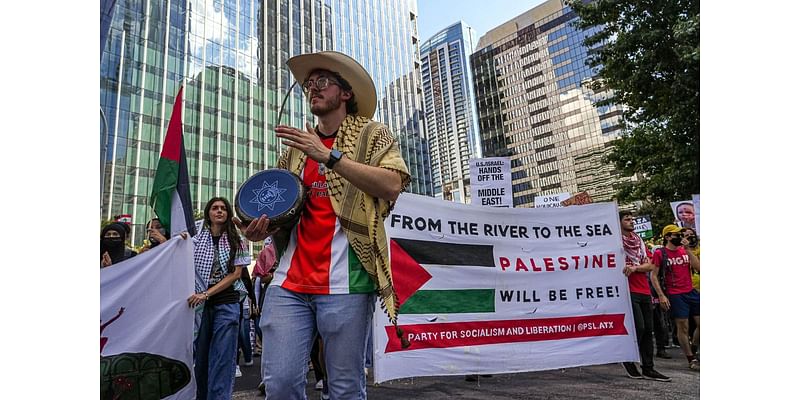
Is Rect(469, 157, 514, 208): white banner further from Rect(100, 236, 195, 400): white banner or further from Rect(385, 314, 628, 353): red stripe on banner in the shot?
Rect(100, 236, 195, 400): white banner

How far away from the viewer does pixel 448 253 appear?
5.68 meters

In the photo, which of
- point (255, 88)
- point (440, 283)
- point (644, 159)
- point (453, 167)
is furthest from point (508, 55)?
point (440, 283)

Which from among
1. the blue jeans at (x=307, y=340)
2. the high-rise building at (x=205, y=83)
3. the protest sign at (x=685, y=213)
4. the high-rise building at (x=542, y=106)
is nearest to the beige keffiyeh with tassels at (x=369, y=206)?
the blue jeans at (x=307, y=340)

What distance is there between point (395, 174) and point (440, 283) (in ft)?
11.5

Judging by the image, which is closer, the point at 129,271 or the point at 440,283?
the point at 129,271

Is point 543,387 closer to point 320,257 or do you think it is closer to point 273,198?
point 320,257

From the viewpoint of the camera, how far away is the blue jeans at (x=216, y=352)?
Result: 13.9ft

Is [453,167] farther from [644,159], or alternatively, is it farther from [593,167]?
[644,159]

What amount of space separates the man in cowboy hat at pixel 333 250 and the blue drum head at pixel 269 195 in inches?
3.1

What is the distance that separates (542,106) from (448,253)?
110 m

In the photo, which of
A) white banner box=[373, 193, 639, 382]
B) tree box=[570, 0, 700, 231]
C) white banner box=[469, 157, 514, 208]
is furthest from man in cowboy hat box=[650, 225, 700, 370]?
tree box=[570, 0, 700, 231]

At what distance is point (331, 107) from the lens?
240 centimetres

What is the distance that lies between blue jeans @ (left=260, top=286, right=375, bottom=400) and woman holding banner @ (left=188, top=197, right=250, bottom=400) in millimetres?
2489

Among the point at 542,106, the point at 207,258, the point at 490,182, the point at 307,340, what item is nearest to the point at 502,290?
the point at 207,258
